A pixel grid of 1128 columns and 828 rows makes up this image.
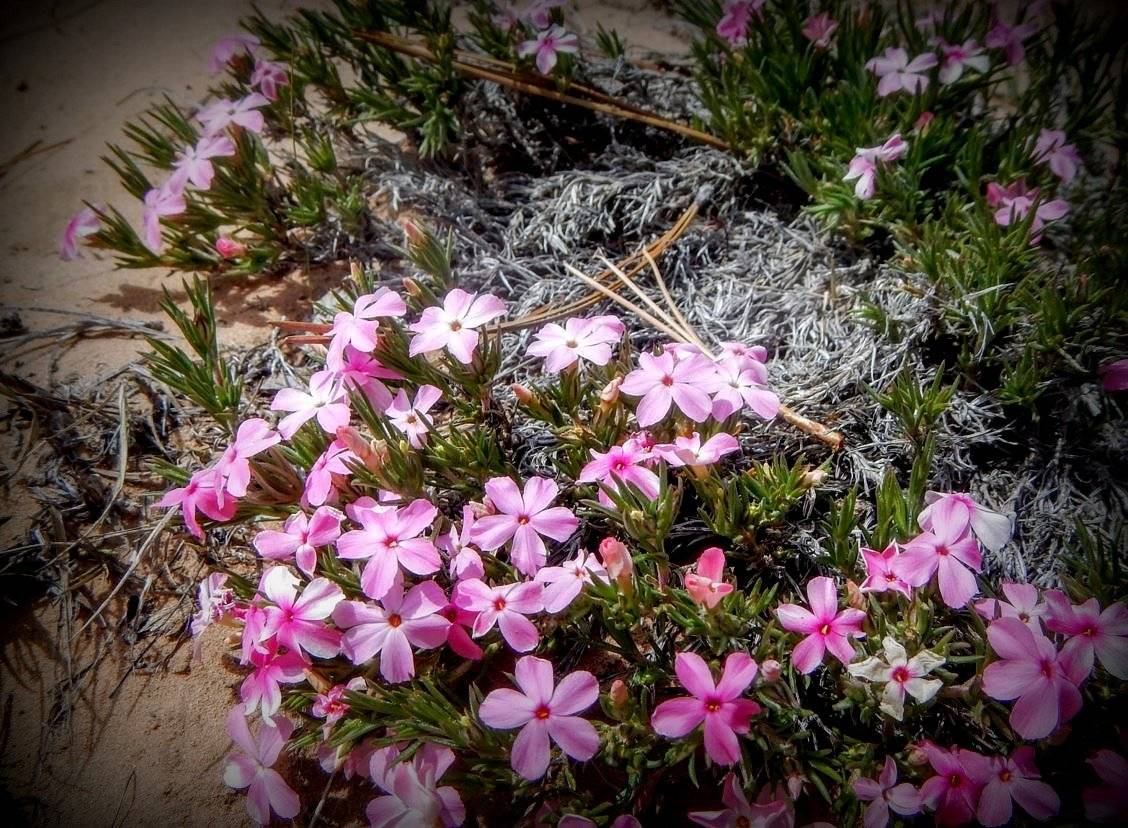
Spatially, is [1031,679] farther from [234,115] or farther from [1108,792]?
[234,115]

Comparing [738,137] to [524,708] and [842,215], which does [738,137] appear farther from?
[524,708]

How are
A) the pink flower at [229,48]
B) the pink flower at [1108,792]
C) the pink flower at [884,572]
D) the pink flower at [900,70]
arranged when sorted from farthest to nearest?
1. the pink flower at [229,48]
2. the pink flower at [900,70]
3. the pink flower at [884,572]
4. the pink flower at [1108,792]

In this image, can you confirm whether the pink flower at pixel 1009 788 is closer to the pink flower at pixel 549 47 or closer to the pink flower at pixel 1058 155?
the pink flower at pixel 1058 155

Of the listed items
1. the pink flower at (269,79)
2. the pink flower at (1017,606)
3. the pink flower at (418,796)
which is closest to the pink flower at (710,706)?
the pink flower at (418,796)

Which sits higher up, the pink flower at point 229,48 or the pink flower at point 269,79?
the pink flower at point 229,48

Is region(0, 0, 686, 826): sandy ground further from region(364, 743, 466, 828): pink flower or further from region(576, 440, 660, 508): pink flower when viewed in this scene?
region(576, 440, 660, 508): pink flower

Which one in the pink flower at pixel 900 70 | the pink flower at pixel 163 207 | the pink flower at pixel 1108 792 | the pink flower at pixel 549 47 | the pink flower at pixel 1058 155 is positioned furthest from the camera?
the pink flower at pixel 549 47
